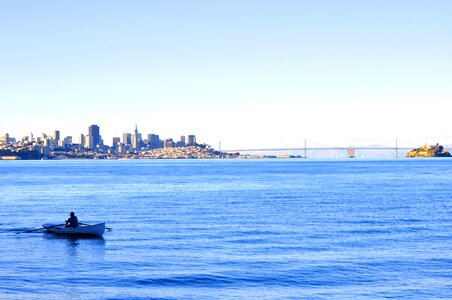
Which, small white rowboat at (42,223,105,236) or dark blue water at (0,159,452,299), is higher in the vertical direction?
small white rowboat at (42,223,105,236)

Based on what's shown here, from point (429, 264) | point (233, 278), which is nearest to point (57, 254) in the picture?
point (233, 278)

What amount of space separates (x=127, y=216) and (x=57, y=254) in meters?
22.8

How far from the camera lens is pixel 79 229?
172ft

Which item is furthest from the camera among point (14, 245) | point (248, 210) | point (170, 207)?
point (170, 207)

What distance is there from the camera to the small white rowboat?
51625 mm

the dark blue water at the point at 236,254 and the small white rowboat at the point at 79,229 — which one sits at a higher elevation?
the small white rowboat at the point at 79,229

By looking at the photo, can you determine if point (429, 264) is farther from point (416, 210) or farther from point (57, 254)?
point (416, 210)

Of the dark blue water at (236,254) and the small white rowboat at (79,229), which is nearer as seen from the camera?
the dark blue water at (236,254)

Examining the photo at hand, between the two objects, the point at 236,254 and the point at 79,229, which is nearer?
the point at 236,254

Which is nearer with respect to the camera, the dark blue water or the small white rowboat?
the dark blue water

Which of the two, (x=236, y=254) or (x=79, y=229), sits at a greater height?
(x=79, y=229)

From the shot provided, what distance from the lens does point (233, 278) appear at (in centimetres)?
3503

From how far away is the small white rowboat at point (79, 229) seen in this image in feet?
169

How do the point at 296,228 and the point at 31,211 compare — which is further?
the point at 31,211
